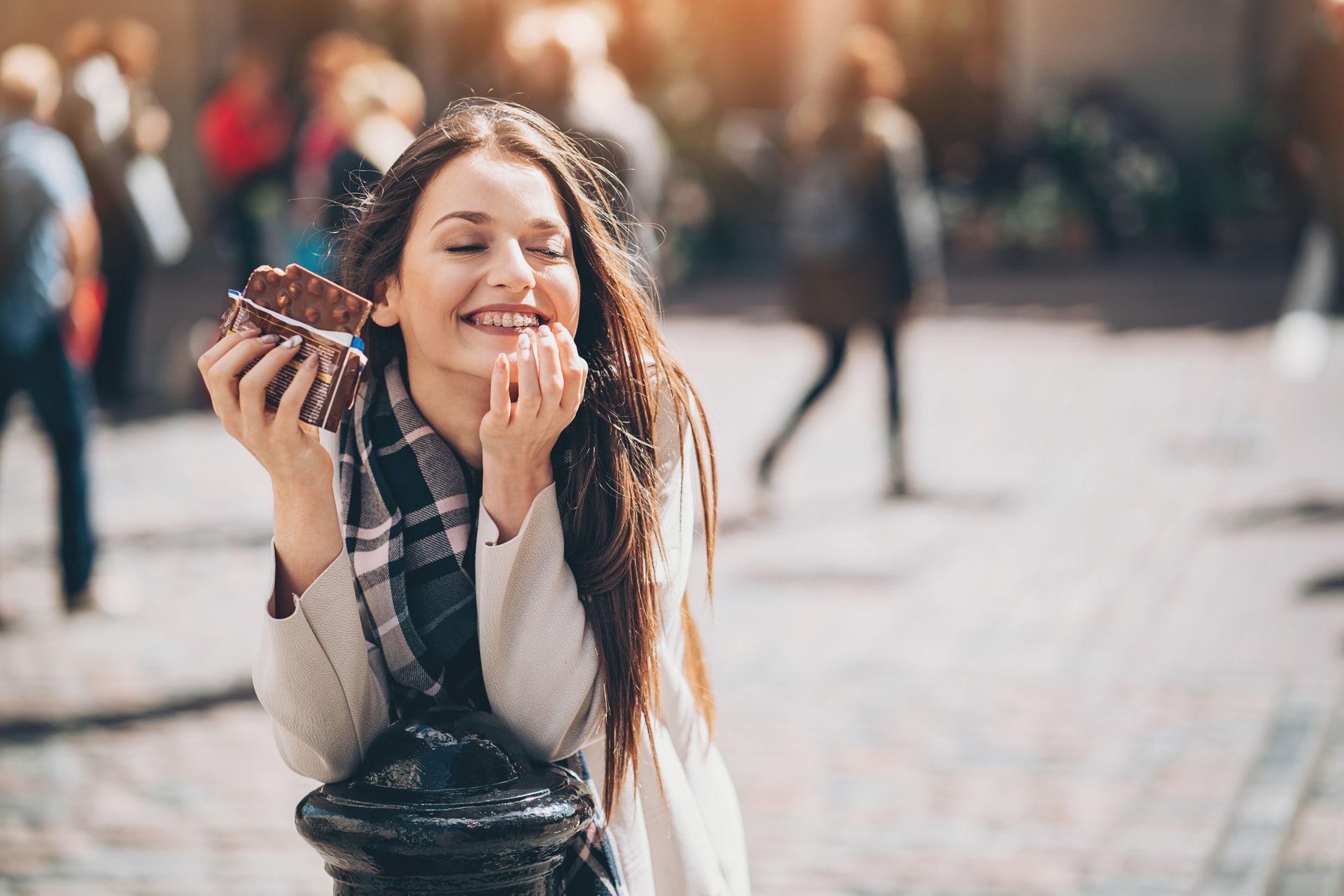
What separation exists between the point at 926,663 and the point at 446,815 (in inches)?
164

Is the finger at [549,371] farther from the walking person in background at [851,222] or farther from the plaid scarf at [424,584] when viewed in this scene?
the walking person in background at [851,222]

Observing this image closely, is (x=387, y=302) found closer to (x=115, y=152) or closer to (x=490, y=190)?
(x=490, y=190)

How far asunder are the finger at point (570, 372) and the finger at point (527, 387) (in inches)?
1.2

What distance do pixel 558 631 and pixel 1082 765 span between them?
3271 millimetres

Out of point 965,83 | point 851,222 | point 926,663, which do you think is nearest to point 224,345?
point 926,663

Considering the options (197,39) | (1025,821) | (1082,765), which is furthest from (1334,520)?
(197,39)

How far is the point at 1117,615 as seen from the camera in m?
6.11

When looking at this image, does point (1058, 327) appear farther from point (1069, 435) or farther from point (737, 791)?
point (737, 791)

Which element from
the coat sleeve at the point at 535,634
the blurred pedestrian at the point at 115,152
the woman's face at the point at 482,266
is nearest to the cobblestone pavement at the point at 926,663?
the blurred pedestrian at the point at 115,152

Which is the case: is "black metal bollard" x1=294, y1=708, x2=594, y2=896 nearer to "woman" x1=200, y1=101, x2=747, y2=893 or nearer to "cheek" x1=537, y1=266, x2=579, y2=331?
"woman" x1=200, y1=101, x2=747, y2=893

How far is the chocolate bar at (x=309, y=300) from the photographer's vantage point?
69.1 inches

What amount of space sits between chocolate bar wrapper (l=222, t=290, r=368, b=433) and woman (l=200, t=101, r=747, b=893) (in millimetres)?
19

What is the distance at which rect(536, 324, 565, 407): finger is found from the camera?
1763 mm

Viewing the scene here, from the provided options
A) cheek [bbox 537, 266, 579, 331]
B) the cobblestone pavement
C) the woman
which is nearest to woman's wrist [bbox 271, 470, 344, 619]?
the woman
